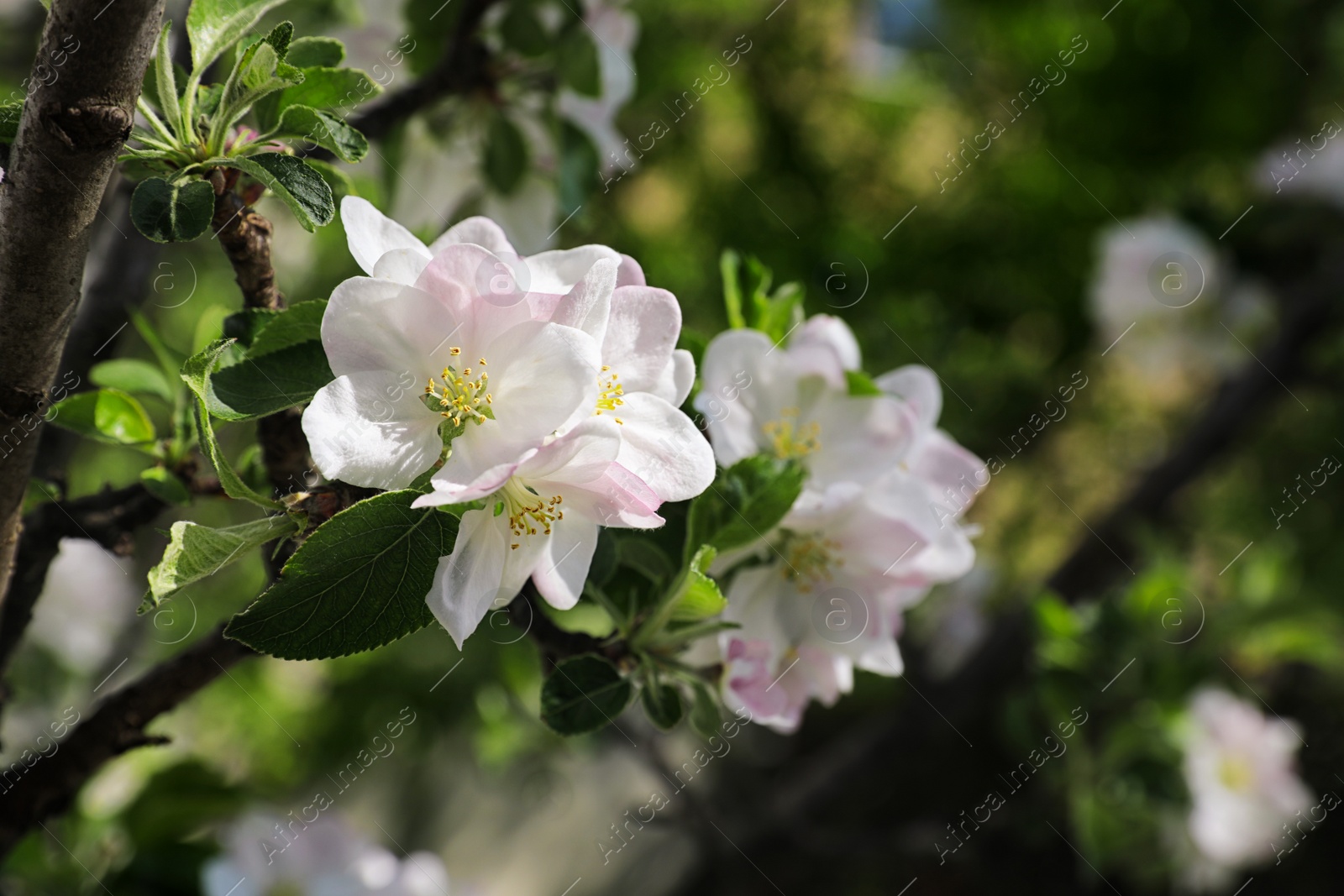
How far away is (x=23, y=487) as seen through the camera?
1.59 feet

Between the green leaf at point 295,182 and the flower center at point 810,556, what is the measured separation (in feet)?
1.01

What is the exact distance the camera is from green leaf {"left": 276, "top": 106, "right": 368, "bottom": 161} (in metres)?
0.44

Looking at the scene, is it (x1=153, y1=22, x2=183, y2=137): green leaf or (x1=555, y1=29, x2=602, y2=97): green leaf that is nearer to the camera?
Answer: (x1=153, y1=22, x2=183, y2=137): green leaf

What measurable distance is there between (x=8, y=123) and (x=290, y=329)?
138mm

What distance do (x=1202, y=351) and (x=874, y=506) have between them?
136 cm

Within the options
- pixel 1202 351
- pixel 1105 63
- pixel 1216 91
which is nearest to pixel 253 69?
pixel 1202 351

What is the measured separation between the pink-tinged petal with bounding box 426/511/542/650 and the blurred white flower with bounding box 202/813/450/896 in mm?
517

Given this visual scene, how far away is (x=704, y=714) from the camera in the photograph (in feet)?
1.83

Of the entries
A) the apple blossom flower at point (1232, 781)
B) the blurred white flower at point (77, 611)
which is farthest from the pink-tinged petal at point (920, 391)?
the blurred white flower at point (77, 611)

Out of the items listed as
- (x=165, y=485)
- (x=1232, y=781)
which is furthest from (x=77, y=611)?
(x=1232, y=781)

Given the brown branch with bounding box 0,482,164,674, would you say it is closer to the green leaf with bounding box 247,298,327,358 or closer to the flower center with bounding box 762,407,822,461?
the green leaf with bounding box 247,298,327,358

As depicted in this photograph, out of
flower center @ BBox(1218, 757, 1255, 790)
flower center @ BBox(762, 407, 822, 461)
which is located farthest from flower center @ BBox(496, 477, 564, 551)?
flower center @ BBox(1218, 757, 1255, 790)

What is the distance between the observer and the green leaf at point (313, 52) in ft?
1.69

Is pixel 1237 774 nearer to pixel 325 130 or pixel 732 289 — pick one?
pixel 732 289
